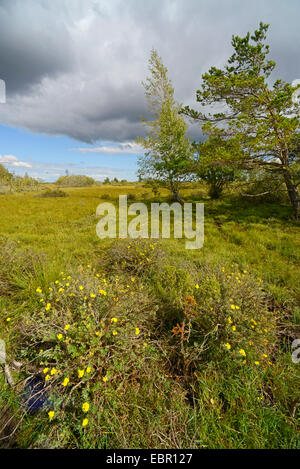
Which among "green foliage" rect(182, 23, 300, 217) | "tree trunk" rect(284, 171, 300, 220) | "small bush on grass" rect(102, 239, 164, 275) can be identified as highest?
"green foliage" rect(182, 23, 300, 217)

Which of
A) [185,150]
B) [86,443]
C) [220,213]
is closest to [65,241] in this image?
[86,443]

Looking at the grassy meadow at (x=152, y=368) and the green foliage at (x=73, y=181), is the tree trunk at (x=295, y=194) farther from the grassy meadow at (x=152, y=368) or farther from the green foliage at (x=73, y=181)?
the green foliage at (x=73, y=181)

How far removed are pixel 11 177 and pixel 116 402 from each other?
215ft

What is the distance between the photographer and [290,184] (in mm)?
8352

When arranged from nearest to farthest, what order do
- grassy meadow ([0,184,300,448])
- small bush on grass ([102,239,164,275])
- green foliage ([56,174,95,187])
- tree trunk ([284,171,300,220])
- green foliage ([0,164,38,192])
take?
grassy meadow ([0,184,300,448])
small bush on grass ([102,239,164,275])
tree trunk ([284,171,300,220])
green foliage ([0,164,38,192])
green foliage ([56,174,95,187])

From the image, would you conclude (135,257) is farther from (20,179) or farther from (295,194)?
(20,179)

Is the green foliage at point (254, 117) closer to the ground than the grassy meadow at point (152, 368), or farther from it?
farther from it

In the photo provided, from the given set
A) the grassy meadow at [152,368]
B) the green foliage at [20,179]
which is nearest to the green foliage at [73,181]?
the green foliage at [20,179]

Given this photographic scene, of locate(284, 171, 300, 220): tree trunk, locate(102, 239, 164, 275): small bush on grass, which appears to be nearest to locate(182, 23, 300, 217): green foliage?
locate(284, 171, 300, 220): tree trunk

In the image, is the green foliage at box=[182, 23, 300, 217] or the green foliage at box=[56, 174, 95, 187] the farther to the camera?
the green foliage at box=[56, 174, 95, 187]

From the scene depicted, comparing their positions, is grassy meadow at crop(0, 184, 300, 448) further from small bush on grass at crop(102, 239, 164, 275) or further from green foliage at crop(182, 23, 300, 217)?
green foliage at crop(182, 23, 300, 217)

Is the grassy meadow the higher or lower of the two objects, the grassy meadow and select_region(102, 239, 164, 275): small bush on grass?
the lower

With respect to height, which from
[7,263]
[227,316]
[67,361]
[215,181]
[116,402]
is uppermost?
[215,181]

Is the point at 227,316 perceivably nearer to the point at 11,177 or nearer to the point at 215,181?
the point at 215,181
